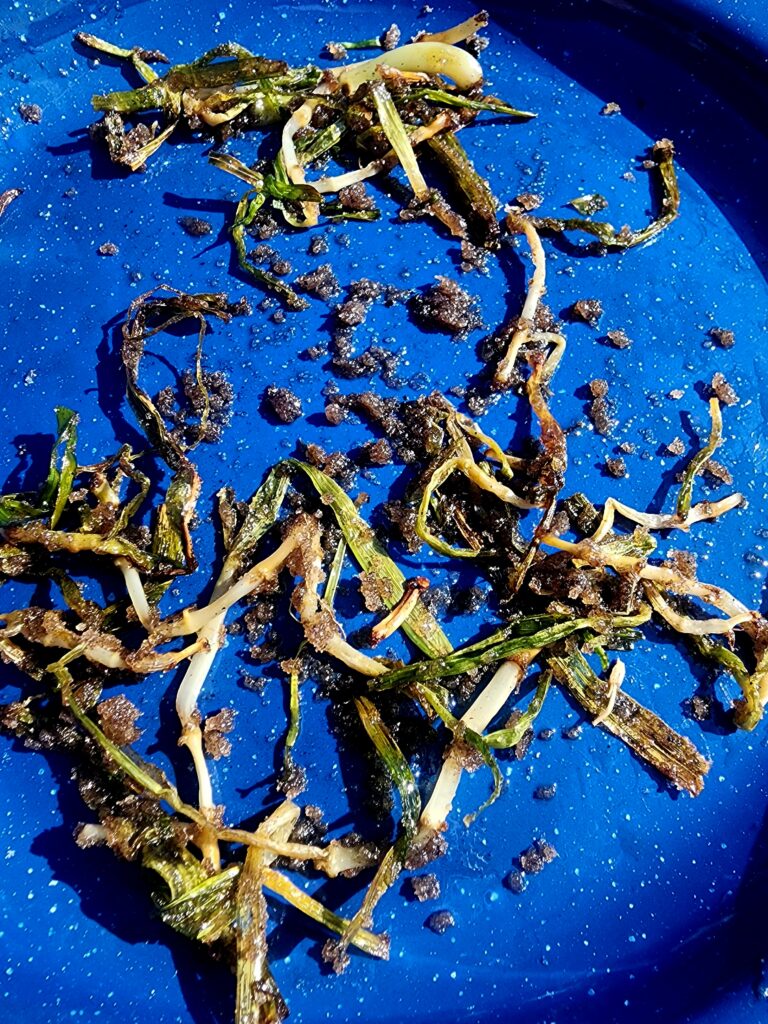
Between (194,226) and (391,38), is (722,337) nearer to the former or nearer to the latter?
(391,38)

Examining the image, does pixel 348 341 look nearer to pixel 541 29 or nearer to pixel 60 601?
pixel 60 601

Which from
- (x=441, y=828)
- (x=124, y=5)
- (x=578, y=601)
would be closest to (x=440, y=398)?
(x=578, y=601)

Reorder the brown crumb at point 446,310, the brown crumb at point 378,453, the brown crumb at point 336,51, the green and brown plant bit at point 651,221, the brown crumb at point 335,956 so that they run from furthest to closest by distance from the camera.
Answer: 1. the brown crumb at point 336,51
2. the green and brown plant bit at point 651,221
3. the brown crumb at point 446,310
4. the brown crumb at point 378,453
5. the brown crumb at point 335,956

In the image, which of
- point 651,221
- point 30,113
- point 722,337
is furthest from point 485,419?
point 30,113

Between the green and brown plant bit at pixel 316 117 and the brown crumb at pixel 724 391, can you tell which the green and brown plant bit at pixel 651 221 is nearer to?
the green and brown plant bit at pixel 316 117

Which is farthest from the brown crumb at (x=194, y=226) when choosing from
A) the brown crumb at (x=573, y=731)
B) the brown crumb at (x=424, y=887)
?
the brown crumb at (x=424, y=887)

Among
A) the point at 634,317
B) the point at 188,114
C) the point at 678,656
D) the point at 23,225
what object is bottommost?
the point at 23,225
